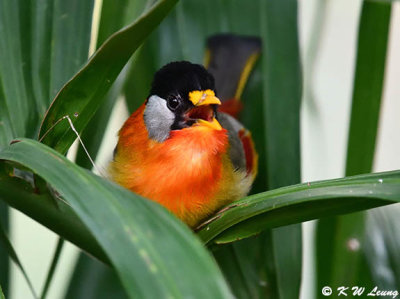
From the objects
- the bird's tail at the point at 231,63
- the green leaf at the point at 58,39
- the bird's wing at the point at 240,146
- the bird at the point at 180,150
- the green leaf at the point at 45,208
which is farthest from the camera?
the bird's tail at the point at 231,63

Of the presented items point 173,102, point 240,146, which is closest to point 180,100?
point 173,102

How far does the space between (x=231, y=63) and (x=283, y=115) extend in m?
0.58

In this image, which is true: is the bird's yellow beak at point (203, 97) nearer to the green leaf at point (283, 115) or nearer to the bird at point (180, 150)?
the bird at point (180, 150)

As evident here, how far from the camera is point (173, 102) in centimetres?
113

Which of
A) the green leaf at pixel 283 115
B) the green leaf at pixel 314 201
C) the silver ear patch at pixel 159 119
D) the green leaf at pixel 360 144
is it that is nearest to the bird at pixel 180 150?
the silver ear patch at pixel 159 119

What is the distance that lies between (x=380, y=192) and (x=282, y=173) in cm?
49

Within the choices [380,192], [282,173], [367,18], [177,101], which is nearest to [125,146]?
[177,101]

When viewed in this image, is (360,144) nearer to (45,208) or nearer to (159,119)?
(159,119)

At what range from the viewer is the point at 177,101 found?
1.12m

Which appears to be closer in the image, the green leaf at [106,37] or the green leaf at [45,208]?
the green leaf at [45,208]

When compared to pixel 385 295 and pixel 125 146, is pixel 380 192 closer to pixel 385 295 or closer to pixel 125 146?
pixel 385 295

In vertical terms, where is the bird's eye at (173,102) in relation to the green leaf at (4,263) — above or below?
above

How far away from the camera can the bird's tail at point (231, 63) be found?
1.50 m

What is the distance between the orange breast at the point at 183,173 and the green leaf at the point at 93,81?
32 cm
